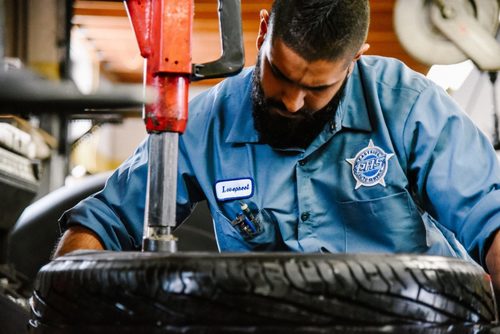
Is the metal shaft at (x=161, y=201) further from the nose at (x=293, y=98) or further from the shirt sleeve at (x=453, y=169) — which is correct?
the shirt sleeve at (x=453, y=169)

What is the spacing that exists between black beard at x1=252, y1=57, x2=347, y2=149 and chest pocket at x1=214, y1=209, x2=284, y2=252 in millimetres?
140

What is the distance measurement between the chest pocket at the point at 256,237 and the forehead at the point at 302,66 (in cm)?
27

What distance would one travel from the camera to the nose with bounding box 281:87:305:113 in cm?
128

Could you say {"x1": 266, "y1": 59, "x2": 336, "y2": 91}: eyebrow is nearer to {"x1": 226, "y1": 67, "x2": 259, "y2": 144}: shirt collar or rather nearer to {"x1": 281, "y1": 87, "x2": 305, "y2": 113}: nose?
{"x1": 281, "y1": 87, "x2": 305, "y2": 113}: nose

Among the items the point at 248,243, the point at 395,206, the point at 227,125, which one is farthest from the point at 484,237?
the point at 227,125

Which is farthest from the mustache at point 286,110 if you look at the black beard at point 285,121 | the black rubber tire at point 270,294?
the black rubber tire at point 270,294

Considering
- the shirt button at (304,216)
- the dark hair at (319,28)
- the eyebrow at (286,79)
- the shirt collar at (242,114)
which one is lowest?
the shirt button at (304,216)

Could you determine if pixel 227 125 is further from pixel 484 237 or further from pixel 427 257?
pixel 427 257

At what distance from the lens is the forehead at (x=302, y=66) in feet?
4.14

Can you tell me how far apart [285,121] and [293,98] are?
7cm

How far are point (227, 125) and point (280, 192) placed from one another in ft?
0.59

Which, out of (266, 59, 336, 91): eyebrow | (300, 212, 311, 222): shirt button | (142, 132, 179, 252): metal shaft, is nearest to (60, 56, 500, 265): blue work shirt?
(300, 212, 311, 222): shirt button

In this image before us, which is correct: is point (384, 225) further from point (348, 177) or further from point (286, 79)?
point (286, 79)

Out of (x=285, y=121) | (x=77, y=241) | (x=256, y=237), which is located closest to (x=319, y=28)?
(x=285, y=121)
